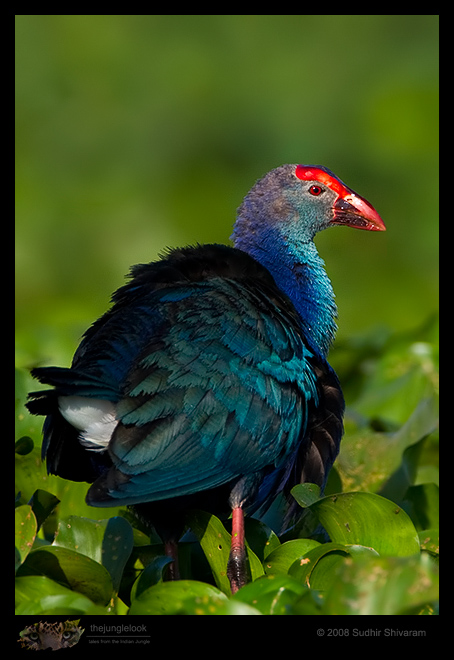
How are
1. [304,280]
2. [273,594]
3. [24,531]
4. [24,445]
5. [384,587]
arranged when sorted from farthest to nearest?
[304,280]
[24,445]
[24,531]
[273,594]
[384,587]

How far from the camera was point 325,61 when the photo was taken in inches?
305

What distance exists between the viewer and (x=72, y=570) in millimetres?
2264

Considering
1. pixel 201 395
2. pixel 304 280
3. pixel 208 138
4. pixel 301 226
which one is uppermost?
pixel 208 138

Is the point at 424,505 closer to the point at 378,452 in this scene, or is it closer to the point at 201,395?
the point at 378,452

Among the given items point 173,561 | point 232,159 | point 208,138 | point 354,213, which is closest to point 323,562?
point 173,561

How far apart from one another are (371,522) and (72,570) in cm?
76

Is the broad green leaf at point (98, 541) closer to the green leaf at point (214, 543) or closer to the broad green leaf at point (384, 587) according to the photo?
the green leaf at point (214, 543)

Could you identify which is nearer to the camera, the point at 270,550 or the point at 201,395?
the point at 201,395

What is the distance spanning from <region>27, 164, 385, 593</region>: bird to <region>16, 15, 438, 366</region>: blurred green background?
2886 mm

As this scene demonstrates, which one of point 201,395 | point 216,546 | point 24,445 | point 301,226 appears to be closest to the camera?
point 201,395

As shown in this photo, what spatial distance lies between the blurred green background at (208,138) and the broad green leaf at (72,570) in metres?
3.46

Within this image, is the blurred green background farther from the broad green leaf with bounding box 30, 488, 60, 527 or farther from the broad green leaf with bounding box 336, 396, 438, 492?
the broad green leaf with bounding box 30, 488, 60, 527
